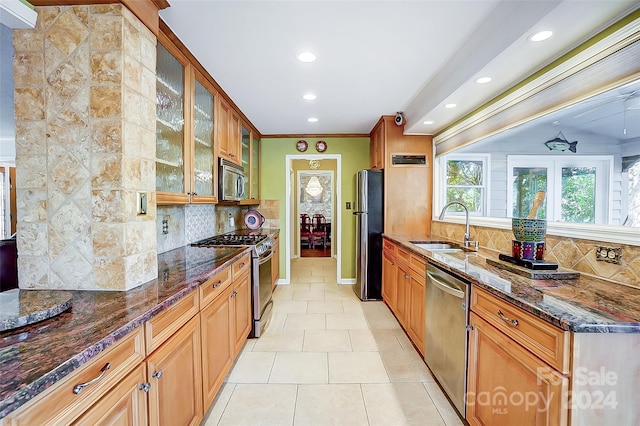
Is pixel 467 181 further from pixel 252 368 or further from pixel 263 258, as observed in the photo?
pixel 252 368

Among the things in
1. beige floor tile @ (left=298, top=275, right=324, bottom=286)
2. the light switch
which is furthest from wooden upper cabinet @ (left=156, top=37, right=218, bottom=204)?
beige floor tile @ (left=298, top=275, right=324, bottom=286)

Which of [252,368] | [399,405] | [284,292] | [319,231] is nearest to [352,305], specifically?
[284,292]

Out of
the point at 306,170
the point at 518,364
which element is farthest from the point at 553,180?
the point at 306,170

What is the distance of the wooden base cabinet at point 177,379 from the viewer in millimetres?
1125

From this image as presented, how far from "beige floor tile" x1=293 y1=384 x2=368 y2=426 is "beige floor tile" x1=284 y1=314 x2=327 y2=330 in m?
0.96

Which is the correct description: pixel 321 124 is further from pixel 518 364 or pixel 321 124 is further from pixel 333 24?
pixel 518 364

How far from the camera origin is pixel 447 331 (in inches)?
72.2

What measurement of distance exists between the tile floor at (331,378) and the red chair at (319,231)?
4.75 m

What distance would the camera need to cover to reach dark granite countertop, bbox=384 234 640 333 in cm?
97

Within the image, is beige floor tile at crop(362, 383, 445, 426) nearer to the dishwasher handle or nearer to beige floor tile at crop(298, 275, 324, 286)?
the dishwasher handle

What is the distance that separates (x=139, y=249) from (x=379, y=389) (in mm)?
→ 1787

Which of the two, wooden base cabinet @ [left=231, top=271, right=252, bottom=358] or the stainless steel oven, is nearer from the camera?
wooden base cabinet @ [left=231, top=271, right=252, bottom=358]

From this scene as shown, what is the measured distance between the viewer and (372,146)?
175 inches

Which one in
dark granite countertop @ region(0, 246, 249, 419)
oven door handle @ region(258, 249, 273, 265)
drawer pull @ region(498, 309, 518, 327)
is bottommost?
oven door handle @ region(258, 249, 273, 265)
